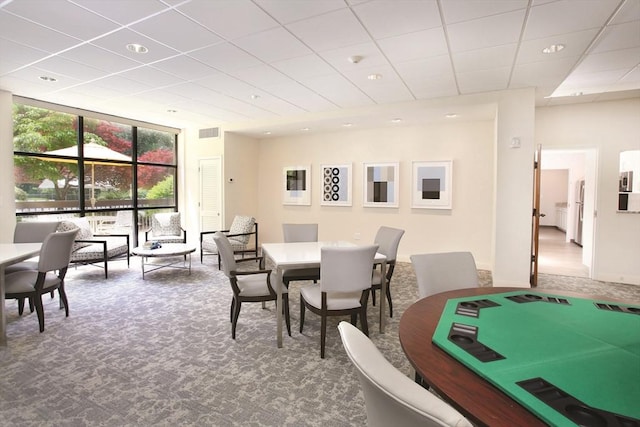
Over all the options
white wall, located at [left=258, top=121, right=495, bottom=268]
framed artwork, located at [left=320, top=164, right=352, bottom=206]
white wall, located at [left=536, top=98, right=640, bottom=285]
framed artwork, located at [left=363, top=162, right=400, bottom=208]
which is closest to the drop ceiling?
white wall, located at [left=536, top=98, right=640, bottom=285]

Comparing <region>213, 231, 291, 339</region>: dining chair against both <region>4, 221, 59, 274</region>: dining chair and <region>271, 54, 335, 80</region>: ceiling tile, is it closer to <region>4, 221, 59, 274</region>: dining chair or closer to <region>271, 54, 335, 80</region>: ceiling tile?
<region>271, 54, 335, 80</region>: ceiling tile

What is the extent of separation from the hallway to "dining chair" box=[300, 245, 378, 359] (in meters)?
4.46

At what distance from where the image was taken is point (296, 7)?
2545 mm

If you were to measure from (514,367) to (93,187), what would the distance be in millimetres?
7023

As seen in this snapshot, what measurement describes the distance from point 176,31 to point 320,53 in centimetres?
137

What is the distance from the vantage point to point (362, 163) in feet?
22.4

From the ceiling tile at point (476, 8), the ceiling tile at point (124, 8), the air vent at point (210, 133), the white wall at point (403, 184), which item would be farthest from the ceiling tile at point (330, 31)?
the air vent at point (210, 133)

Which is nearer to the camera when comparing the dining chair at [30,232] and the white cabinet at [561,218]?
the dining chair at [30,232]

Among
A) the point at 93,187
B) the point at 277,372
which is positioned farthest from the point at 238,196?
the point at 277,372

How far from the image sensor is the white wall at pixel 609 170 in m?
4.95

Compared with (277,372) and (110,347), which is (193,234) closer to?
(110,347)

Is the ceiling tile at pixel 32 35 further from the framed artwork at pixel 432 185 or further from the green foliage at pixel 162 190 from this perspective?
the framed artwork at pixel 432 185

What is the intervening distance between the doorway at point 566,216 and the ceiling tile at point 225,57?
4.90 metres

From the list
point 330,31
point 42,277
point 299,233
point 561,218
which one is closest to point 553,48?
point 330,31
